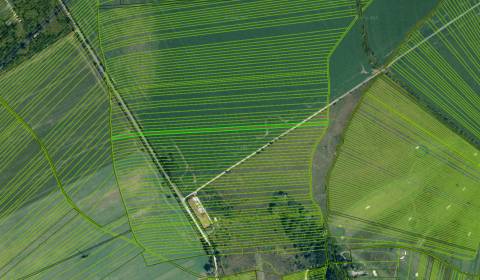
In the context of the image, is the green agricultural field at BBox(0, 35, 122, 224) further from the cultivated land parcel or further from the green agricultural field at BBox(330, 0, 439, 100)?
the green agricultural field at BBox(330, 0, 439, 100)

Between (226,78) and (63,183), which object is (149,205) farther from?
(226,78)

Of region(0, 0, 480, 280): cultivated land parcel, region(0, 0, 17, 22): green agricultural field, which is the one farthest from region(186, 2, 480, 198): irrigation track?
region(0, 0, 17, 22): green agricultural field

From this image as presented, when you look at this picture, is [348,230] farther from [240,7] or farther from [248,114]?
[240,7]

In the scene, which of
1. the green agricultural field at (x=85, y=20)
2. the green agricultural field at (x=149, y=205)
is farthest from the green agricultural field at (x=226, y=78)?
the green agricultural field at (x=85, y=20)

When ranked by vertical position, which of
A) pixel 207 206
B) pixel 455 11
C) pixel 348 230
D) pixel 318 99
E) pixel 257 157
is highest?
pixel 455 11

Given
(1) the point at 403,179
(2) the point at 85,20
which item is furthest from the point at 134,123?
(1) the point at 403,179

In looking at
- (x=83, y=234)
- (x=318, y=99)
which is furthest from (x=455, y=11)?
(x=83, y=234)
